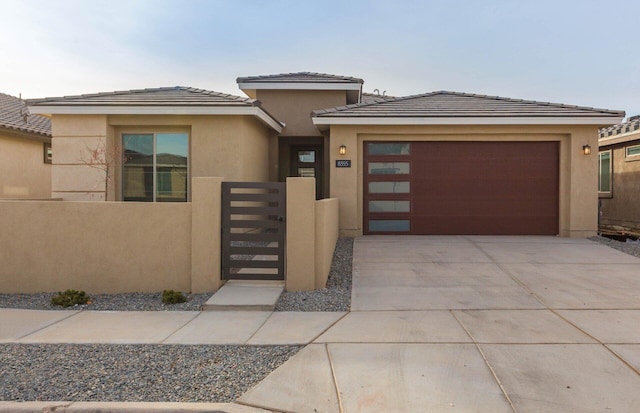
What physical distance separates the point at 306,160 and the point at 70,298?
9960 millimetres

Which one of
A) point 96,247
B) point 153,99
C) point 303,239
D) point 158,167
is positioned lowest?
point 96,247

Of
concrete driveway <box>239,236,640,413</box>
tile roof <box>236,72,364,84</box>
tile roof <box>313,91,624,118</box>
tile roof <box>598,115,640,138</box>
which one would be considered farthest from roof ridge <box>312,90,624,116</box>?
concrete driveway <box>239,236,640,413</box>

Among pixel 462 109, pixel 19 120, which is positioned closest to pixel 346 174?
pixel 462 109

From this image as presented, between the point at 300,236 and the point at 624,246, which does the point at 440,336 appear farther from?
the point at 624,246

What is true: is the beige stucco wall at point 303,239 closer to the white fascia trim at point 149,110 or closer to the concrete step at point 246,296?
Answer: the concrete step at point 246,296

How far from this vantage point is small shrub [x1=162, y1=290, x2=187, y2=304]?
6664 millimetres

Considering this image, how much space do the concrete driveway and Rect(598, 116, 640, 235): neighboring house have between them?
314 inches

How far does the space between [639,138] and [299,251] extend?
45.7 ft

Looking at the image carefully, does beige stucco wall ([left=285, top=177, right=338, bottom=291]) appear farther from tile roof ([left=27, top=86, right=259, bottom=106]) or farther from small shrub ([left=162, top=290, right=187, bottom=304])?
tile roof ([left=27, top=86, right=259, bottom=106])

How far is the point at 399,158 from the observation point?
486 inches

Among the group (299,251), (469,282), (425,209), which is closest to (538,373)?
(469,282)

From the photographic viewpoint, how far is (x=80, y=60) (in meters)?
16.4

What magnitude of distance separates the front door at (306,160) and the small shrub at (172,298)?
8.93 meters

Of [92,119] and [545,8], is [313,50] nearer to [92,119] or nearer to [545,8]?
[545,8]
